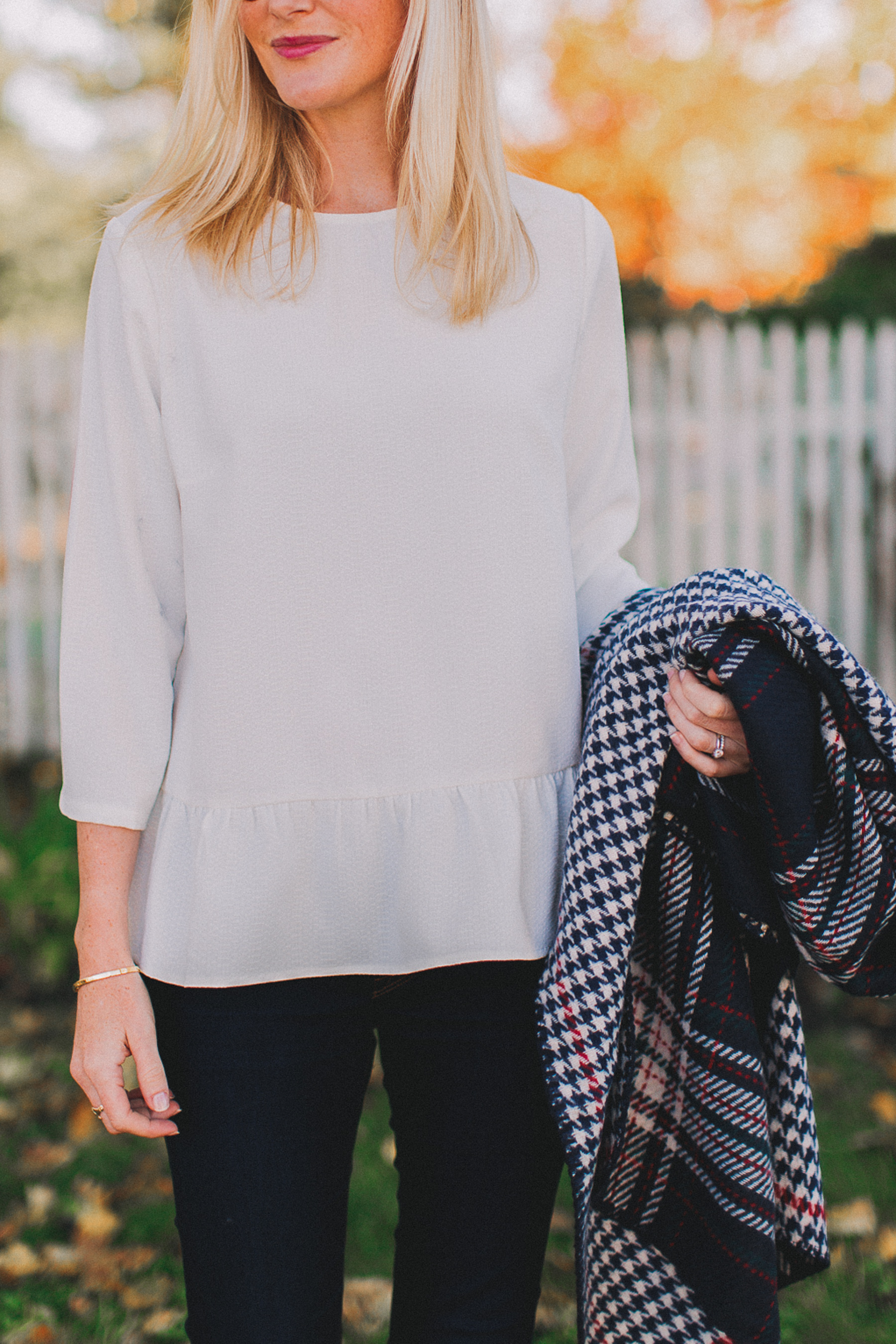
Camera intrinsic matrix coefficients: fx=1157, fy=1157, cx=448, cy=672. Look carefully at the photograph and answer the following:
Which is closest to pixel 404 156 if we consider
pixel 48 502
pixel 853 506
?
pixel 853 506

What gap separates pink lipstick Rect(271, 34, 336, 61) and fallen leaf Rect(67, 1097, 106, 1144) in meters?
2.62

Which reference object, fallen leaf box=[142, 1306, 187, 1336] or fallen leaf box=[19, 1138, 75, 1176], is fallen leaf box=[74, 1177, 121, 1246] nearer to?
fallen leaf box=[19, 1138, 75, 1176]

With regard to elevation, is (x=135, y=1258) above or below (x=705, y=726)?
below

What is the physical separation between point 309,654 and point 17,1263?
6.71 ft

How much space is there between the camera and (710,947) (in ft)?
3.93

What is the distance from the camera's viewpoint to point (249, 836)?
3.98 feet

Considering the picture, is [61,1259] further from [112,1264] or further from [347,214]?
[347,214]

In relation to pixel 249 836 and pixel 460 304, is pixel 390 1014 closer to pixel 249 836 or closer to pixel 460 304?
pixel 249 836

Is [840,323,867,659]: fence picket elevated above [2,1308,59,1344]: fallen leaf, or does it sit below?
above

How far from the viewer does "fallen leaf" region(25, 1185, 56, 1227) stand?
2699 mm

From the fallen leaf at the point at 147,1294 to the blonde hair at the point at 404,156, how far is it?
7.14 feet

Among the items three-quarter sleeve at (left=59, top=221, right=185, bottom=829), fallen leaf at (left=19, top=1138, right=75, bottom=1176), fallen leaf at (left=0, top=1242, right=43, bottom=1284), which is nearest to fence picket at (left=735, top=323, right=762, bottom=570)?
fallen leaf at (left=19, top=1138, right=75, bottom=1176)

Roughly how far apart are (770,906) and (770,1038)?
0.20 metres

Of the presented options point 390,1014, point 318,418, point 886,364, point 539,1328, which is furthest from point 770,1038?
point 886,364
